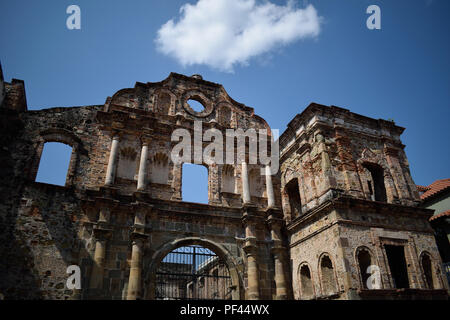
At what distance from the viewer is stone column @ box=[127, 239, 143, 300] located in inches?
411

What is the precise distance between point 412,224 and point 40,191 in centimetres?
1299

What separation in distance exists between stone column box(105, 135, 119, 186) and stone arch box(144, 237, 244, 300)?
303 cm

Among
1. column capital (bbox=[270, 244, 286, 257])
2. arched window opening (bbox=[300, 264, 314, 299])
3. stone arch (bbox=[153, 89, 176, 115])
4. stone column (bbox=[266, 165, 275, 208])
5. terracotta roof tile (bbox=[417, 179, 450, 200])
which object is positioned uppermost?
stone arch (bbox=[153, 89, 176, 115])

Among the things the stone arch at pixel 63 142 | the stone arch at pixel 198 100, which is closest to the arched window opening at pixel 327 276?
the stone arch at pixel 198 100

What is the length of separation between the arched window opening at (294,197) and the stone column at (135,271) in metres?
6.67

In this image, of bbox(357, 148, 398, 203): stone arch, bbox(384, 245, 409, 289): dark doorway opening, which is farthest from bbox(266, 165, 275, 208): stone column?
bbox(384, 245, 409, 289): dark doorway opening

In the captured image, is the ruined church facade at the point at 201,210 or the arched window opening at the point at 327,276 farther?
the arched window opening at the point at 327,276

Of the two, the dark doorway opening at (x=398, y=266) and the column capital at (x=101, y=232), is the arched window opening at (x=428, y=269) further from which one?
the column capital at (x=101, y=232)

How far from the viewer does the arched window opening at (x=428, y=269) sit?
37.6 feet

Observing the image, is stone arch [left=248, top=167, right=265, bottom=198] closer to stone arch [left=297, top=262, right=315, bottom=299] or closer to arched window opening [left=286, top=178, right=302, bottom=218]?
arched window opening [left=286, top=178, right=302, bottom=218]

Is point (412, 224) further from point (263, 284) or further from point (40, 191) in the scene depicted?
point (40, 191)

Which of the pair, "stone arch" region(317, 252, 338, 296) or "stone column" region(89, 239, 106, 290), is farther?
"stone arch" region(317, 252, 338, 296)

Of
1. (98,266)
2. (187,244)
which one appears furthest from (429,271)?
(98,266)

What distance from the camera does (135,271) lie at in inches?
423
